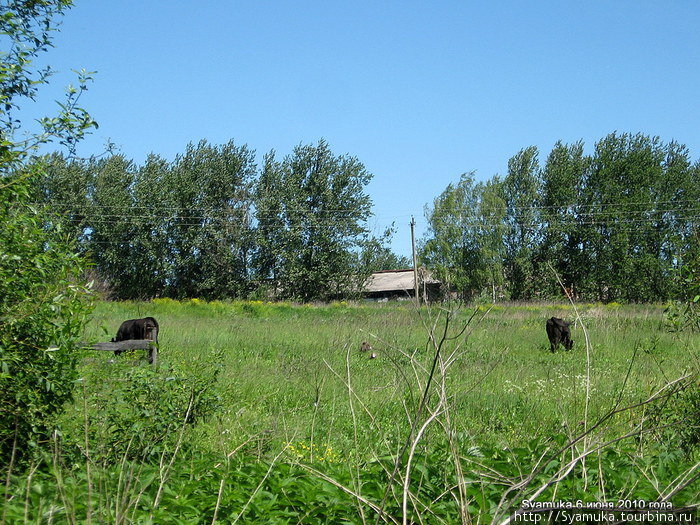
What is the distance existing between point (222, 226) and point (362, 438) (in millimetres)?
41564

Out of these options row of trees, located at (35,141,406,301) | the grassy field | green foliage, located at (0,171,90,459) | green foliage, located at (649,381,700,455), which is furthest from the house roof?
green foliage, located at (0,171,90,459)

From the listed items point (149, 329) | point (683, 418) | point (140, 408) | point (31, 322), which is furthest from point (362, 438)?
point (149, 329)

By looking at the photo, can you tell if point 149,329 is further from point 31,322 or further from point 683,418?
point 683,418

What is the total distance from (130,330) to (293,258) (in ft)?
107

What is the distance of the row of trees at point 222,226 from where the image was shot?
45.6m

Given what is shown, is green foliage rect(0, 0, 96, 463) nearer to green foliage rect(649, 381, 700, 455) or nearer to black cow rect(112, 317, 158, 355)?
green foliage rect(649, 381, 700, 455)

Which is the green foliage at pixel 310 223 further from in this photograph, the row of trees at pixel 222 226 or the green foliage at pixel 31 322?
the green foliage at pixel 31 322

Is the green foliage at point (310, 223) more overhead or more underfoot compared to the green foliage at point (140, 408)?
more overhead

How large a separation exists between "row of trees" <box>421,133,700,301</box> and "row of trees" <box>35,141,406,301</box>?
6.37m

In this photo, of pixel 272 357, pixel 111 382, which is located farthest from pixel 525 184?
pixel 111 382

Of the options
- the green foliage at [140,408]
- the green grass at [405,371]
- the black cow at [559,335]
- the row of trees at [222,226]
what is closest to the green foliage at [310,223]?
the row of trees at [222,226]

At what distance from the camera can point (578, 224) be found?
45125 millimetres

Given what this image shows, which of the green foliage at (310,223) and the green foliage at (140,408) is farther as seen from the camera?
the green foliage at (310,223)

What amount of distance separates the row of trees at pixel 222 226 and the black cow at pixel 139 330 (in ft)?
105
